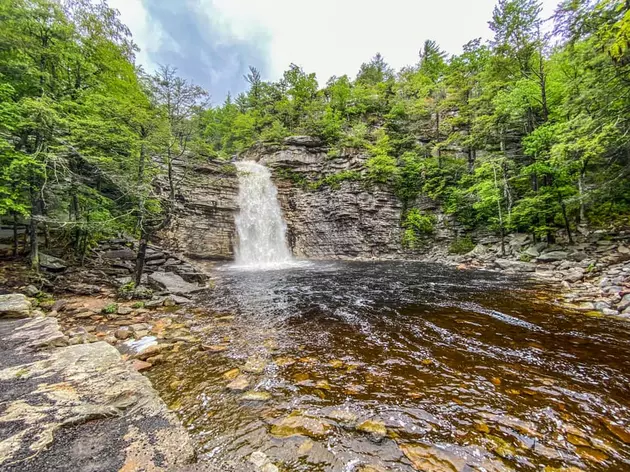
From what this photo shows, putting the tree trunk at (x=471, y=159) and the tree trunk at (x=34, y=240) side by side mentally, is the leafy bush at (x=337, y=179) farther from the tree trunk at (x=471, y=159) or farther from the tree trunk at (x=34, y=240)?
the tree trunk at (x=34, y=240)

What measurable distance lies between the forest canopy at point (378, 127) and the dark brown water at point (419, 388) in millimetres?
5047

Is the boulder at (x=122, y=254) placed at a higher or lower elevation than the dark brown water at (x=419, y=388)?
higher

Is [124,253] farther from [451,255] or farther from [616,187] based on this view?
[616,187]

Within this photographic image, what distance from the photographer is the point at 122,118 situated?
27.7 feet

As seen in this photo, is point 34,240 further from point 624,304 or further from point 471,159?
point 471,159

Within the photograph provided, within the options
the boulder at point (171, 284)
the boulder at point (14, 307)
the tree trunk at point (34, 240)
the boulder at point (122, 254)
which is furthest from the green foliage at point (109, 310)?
the boulder at point (122, 254)

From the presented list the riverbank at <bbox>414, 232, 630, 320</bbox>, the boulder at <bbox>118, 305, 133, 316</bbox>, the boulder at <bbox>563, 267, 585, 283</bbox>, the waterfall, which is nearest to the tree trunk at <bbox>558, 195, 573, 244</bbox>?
the riverbank at <bbox>414, 232, 630, 320</bbox>

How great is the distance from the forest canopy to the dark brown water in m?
5.05

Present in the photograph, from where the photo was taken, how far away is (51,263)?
8938 mm

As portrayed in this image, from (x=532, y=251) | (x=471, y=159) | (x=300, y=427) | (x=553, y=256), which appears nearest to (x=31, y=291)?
(x=300, y=427)

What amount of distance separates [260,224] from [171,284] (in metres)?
13.9

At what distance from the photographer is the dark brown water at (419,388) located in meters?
2.32

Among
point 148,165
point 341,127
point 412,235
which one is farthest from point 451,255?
point 148,165

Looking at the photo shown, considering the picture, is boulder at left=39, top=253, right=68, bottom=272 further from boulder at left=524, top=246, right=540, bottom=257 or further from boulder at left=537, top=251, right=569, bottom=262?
boulder at left=524, top=246, right=540, bottom=257
